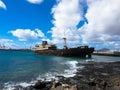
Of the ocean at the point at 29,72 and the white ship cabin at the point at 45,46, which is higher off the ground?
the white ship cabin at the point at 45,46

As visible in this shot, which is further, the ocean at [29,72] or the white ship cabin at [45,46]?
the white ship cabin at [45,46]

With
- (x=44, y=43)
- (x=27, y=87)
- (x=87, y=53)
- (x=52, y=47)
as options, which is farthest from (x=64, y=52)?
(x=27, y=87)

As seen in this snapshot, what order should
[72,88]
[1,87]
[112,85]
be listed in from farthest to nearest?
1. [1,87]
2. [112,85]
3. [72,88]

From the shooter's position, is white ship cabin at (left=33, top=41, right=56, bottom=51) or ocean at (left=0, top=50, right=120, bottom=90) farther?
white ship cabin at (left=33, top=41, right=56, bottom=51)

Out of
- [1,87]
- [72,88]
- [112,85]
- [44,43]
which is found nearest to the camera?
[72,88]

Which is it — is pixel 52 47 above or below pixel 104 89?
above

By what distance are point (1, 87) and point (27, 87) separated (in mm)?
2371

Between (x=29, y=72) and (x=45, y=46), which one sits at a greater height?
(x=45, y=46)

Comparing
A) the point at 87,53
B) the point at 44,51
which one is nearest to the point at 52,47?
the point at 44,51

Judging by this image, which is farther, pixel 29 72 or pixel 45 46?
pixel 45 46

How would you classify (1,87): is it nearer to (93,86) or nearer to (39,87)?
(39,87)

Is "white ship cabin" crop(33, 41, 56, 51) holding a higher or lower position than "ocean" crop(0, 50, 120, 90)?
higher

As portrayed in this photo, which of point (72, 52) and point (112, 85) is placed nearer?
point (112, 85)

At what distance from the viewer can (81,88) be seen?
15.1m
